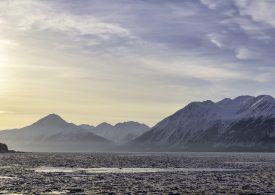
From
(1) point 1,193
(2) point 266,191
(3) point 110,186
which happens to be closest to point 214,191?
(2) point 266,191

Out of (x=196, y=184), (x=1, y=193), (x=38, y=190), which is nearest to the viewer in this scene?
(x=1, y=193)

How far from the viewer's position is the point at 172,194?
7781 centimetres

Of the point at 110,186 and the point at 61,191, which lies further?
the point at 110,186

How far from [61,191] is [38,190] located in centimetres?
411

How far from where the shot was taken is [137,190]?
274 ft

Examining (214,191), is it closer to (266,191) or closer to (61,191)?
(266,191)

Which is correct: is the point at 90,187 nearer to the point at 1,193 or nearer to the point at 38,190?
the point at 38,190

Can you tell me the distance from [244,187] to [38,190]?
34.5 meters

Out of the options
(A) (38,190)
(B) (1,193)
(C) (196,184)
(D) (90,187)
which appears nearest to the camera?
(B) (1,193)

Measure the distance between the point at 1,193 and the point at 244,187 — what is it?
40.3 m

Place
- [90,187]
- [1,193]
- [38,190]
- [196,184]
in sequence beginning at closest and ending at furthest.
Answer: [1,193], [38,190], [90,187], [196,184]

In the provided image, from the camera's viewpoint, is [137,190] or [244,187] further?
[244,187]

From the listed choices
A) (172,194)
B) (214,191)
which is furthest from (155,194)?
(214,191)

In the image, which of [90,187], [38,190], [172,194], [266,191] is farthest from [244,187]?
[38,190]
